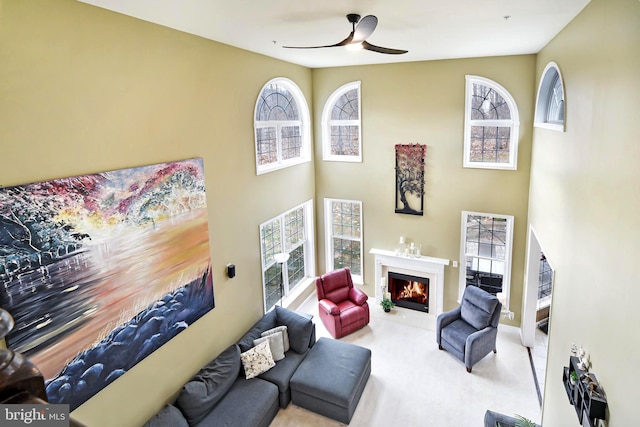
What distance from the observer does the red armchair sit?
695 centimetres

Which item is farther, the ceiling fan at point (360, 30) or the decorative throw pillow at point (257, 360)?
the decorative throw pillow at point (257, 360)

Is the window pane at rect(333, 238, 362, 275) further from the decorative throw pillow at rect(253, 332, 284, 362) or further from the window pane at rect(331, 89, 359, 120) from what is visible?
the decorative throw pillow at rect(253, 332, 284, 362)

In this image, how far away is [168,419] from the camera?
14.0 ft

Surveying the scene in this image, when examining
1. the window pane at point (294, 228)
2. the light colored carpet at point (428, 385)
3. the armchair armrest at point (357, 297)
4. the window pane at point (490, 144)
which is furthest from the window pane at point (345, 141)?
the light colored carpet at point (428, 385)

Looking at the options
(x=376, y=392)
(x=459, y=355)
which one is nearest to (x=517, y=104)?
(x=459, y=355)

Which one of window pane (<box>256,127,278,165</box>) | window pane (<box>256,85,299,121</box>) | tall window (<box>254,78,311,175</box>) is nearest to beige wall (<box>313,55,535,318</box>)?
tall window (<box>254,78,311,175</box>)

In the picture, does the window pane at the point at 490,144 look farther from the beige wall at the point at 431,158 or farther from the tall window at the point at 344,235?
the tall window at the point at 344,235

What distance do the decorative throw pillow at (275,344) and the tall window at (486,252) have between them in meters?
3.73

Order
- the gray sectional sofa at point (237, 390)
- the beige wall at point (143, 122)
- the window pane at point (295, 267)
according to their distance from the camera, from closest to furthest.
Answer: the beige wall at point (143, 122)
the gray sectional sofa at point (237, 390)
the window pane at point (295, 267)

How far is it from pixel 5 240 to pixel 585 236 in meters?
4.65

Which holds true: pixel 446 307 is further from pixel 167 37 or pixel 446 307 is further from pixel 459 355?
pixel 167 37

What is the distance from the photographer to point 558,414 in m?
4.03

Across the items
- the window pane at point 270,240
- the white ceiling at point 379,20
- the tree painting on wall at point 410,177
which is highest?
the white ceiling at point 379,20

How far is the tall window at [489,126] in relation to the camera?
257 inches
